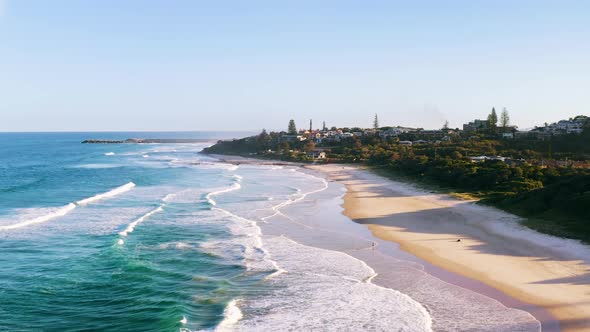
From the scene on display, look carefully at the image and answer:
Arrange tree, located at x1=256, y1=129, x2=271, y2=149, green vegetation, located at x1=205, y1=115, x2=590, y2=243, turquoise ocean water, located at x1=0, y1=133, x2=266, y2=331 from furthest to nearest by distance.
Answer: tree, located at x1=256, y1=129, x2=271, y2=149 → green vegetation, located at x1=205, y1=115, x2=590, y2=243 → turquoise ocean water, located at x1=0, y1=133, x2=266, y2=331

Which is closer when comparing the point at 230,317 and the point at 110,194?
the point at 230,317

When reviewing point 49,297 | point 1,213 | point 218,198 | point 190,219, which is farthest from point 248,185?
point 49,297

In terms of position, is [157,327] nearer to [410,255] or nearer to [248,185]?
[410,255]

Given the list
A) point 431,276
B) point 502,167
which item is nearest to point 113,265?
point 431,276

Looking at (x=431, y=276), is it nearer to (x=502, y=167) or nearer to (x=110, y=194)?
(x=502, y=167)

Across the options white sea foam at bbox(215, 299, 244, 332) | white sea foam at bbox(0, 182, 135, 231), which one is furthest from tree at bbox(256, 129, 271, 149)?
white sea foam at bbox(215, 299, 244, 332)

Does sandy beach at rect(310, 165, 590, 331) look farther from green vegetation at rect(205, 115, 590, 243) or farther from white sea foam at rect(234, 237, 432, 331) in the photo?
white sea foam at rect(234, 237, 432, 331)

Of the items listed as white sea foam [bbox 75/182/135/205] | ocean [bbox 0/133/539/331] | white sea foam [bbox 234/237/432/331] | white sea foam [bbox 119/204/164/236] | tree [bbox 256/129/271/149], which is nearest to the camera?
white sea foam [bbox 234/237/432/331]
